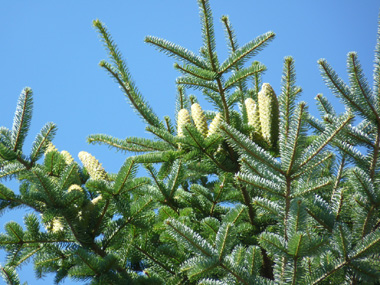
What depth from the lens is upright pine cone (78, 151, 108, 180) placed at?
146 inches

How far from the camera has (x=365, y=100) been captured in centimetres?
293

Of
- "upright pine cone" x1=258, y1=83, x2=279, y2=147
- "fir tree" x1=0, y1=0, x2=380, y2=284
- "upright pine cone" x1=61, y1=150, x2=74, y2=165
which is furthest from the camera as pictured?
"upright pine cone" x1=61, y1=150, x2=74, y2=165

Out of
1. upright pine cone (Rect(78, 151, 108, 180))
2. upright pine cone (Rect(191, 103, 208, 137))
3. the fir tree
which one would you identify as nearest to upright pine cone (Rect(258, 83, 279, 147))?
the fir tree

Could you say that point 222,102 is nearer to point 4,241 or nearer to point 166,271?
point 166,271

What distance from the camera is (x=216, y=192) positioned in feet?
11.8

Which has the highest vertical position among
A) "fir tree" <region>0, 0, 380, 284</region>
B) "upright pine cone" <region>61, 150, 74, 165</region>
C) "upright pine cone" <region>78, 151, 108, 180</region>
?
"upright pine cone" <region>61, 150, 74, 165</region>

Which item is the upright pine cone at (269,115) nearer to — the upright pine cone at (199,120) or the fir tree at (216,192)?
the fir tree at (216,192)

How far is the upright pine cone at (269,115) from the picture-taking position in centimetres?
368

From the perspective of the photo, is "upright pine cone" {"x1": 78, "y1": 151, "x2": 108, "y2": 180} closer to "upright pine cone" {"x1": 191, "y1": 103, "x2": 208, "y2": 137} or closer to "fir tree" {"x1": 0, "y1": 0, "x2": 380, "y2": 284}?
"fir tree" {"x1": 0, "y1": 0, "x2": 380, "y2": 284}

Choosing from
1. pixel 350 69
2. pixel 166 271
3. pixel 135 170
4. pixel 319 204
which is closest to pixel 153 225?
→ pixel 166 271

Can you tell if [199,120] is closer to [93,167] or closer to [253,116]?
[253,116]

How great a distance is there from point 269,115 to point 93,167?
1358 millimetres

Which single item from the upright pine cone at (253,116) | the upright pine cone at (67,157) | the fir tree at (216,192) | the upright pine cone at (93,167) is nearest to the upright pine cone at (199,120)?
the fir tree at (216,192)

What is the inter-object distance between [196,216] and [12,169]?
1510mm
